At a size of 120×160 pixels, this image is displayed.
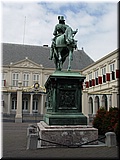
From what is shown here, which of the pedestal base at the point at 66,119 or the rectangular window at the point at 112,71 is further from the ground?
the rectangular window at the point at 112,71

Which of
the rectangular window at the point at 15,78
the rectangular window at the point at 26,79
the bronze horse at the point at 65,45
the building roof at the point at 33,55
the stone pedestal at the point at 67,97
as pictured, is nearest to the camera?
the stone pedestal at the point at 67,97

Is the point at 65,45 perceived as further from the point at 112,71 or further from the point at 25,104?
the point at 25,104

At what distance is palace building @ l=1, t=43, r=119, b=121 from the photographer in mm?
34250

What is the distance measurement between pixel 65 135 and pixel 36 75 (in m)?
38.2

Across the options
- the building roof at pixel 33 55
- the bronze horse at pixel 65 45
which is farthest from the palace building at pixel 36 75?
the bronze horse at pixel 65 45

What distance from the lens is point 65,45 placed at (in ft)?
29.1

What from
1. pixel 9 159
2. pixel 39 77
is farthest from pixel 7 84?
pixel 9 159

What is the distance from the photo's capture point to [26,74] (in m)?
44.5

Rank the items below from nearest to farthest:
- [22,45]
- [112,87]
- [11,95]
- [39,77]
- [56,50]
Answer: [56,50], [112,87], [11,95], [39,77], [22,45]

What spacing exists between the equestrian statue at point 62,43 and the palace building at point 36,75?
22905 mm

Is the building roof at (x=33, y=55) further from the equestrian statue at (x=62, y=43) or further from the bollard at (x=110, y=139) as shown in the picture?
the bollard at (x=110, y=139)

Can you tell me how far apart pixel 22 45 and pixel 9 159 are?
147 feet

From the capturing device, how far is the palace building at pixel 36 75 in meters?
34.2

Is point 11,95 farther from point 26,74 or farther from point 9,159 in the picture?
point 9,159
